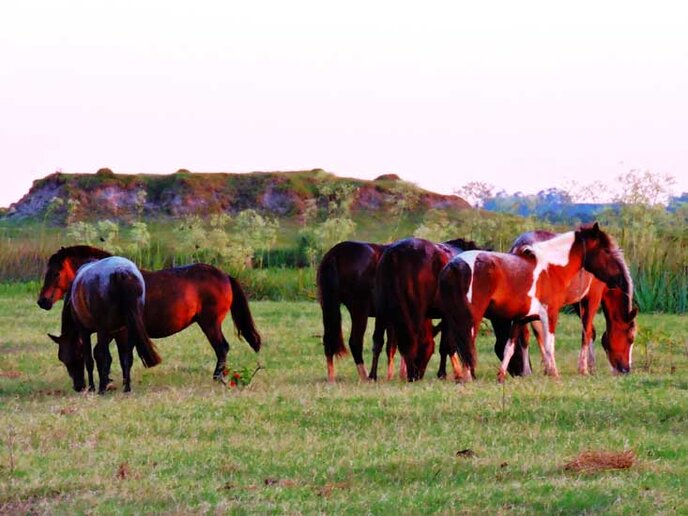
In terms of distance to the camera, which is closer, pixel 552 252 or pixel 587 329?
pixel 552 252

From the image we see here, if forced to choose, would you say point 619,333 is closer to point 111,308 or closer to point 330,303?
point 330,303

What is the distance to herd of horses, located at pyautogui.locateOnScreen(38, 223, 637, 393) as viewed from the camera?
43.2 ft

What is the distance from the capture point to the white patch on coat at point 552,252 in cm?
1384

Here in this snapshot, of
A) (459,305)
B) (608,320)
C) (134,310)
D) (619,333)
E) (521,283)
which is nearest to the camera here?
(459,305)

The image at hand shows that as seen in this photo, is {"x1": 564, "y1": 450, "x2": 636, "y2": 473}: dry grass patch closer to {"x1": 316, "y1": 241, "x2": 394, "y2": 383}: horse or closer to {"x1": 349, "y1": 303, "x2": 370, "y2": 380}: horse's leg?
{"x1": 349, "y1": 303, "x2": 370, "y2": 380}: horse's leg

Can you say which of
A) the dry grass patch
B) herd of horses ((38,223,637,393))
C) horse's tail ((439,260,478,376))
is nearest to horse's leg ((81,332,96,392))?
herd of horses ((38,223,637,393))

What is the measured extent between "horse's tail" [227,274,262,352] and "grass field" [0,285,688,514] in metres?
0.55

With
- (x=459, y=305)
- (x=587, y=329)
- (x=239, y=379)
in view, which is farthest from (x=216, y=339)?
(x=587, y=329)

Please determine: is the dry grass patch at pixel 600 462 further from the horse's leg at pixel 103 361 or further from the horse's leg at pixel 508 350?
the horse's leg at pixel 103 361

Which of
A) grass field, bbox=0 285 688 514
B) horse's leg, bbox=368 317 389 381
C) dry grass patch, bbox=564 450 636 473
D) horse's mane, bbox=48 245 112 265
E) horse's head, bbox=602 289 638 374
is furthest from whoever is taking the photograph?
horse's head, bbox=602 289 638 374

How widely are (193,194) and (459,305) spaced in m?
53.1

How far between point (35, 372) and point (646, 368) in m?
7.96

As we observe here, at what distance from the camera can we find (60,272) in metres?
14.9

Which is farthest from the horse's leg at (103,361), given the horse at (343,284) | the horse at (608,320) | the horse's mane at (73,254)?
the horse at (608,320)
